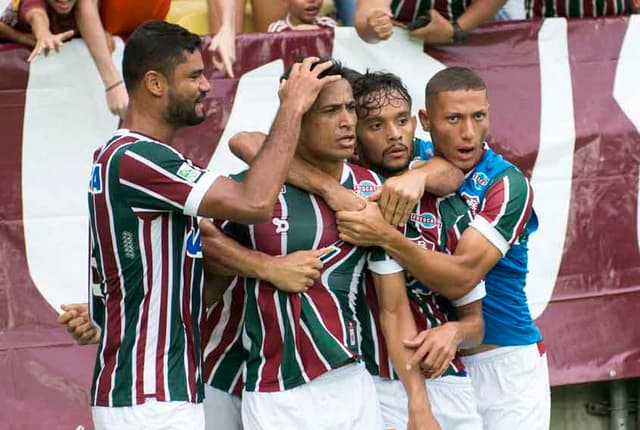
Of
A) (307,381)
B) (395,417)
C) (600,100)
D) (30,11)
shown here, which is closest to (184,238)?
(307,381)

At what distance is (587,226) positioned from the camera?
20.9 feet

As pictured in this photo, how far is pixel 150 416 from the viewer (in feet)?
13.6

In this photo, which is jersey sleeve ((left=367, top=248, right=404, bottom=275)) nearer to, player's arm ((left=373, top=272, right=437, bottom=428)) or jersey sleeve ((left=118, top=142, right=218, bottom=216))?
player's arm ((left=373, top=272, right=437, bottom=428))

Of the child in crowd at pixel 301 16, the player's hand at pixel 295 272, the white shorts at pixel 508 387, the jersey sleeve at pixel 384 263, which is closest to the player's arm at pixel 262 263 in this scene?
the player's hand at pixel 295 272

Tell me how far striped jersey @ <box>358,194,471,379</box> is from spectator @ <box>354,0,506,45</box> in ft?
4.60

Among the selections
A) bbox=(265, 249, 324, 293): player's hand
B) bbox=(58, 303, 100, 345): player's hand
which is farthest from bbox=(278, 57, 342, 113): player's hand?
bbox=(58, 303, 100, 345): player's hand

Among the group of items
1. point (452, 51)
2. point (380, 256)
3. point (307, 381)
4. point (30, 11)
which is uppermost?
point (30, 11)

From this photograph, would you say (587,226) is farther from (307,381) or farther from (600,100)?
(307,381)

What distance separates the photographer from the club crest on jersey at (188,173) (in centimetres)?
411

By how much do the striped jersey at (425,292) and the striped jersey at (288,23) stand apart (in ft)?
5.78

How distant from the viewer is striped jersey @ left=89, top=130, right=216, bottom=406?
411cm

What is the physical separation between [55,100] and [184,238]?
5.61 feet

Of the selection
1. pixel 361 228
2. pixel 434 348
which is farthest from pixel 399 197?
pixel 434 348

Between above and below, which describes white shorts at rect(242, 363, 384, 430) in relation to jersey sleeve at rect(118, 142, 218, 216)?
below
